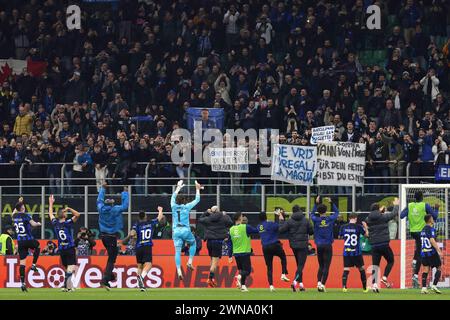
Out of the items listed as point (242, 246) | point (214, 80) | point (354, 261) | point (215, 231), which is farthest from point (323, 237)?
point (214, 80)

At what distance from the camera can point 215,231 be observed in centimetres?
3703

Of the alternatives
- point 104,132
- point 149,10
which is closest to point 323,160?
point 104,132

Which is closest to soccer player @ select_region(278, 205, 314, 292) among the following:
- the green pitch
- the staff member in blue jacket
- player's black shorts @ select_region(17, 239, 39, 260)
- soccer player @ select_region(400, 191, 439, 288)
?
the green pitch

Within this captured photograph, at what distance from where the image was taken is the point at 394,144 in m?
40.7

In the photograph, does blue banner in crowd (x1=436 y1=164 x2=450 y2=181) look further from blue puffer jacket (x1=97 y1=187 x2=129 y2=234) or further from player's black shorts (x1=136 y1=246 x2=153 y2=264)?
blue puffer jacket (x1=97 y1=187 x2=129 y2=234)

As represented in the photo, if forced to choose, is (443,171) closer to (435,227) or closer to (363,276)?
(435,227)

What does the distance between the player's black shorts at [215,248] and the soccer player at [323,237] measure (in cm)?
279

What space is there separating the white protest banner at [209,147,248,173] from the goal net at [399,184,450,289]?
4.56 m

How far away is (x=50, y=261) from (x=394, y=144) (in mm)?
9937

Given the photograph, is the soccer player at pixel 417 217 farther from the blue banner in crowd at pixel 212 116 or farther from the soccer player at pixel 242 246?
the blue banner in crowd at pixel 212 116

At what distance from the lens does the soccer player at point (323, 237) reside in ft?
116

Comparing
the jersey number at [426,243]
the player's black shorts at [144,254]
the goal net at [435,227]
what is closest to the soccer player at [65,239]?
the player's black shorts at [144,254]

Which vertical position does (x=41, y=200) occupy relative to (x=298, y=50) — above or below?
below

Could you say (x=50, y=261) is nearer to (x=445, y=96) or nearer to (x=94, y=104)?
(x=94, y=104)
